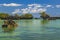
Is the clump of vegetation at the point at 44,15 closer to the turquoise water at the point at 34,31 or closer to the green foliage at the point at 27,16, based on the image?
the turquoise water at the point at 34,31

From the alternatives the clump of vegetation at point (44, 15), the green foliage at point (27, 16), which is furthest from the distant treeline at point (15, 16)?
the clump of vegetation at point (44, 15)

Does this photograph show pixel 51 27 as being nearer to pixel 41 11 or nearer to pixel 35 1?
pixel 41 11

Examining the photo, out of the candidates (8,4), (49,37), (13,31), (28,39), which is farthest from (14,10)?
(49,37)

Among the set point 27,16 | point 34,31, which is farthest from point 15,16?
point 34,31

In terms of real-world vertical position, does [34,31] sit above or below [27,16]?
below

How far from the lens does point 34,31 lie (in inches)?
98.1

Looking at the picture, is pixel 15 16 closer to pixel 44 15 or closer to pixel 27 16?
pixel 27 16

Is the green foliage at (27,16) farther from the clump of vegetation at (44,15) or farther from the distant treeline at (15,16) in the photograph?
the clump of vegetation at (44,15)

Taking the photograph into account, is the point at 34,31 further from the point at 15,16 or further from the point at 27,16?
the point at 15,16

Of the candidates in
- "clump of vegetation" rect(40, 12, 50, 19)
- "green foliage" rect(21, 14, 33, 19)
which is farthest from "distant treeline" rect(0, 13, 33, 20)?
"clump of vegetation" rect(40, 12, 50, 19)

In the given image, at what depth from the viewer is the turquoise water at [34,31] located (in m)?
2.45

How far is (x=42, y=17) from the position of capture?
2.55 m

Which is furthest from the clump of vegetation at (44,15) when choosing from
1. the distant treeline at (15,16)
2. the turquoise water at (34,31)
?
the distant treeline at (15,16)

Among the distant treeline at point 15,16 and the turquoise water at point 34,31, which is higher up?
the distant treeline at point 15,16
